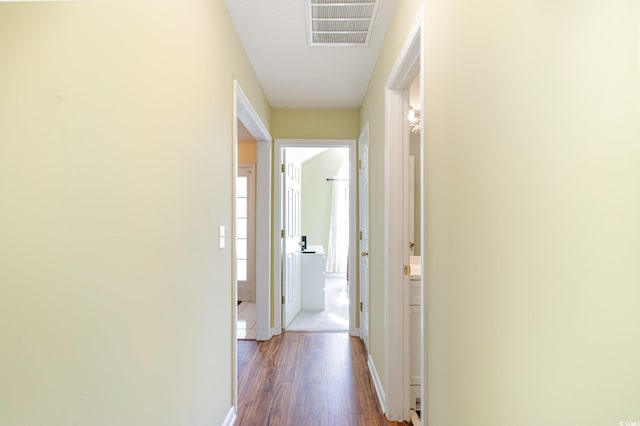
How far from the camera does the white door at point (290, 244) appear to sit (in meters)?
3.79

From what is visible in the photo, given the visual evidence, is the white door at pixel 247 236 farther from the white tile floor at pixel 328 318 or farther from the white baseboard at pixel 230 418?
the white baseboard at pixel 230 418

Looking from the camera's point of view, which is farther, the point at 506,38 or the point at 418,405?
the point at 418,405

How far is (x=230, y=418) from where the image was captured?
2.02 m

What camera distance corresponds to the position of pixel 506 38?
78cm

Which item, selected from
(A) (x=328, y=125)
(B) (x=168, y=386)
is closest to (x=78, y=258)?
(B) (x=168, y=386)

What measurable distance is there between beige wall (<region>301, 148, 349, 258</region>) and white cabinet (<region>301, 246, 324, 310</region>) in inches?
138

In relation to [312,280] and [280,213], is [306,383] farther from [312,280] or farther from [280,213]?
[312,280]

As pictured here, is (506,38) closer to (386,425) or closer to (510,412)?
(510,412)

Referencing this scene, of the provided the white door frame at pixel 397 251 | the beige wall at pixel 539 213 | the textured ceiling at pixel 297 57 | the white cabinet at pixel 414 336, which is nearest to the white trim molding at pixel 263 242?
the textured ceiling at pixel 297 57

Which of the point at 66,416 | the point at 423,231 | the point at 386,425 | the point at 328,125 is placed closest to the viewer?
the point at 66,416

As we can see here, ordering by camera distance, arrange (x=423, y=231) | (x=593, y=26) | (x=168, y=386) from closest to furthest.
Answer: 1. (x=593, y=26)
2. (x=168, y=386)
3. (x=423, y=231)

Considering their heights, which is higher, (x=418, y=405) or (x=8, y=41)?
(x=8, y=41)

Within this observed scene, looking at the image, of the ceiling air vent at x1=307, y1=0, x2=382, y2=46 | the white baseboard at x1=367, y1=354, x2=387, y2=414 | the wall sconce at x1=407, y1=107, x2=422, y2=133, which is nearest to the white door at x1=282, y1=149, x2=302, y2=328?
the white baseboard at x1=367, y1=354, x2=387, y2=414

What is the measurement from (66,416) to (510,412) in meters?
1.02
